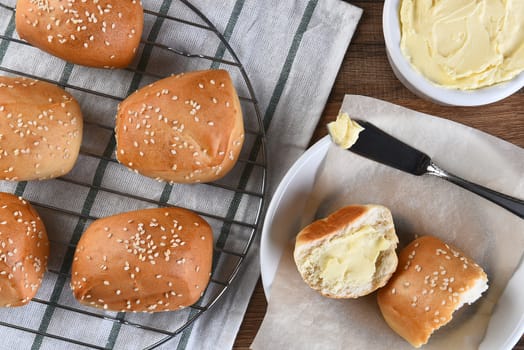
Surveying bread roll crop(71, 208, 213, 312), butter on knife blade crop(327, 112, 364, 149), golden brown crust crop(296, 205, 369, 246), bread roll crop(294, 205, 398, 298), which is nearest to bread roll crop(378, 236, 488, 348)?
bread roll crop(294, 205, 398, 298)

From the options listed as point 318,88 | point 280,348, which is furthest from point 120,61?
point 280,348

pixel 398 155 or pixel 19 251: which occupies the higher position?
pixel 398 155

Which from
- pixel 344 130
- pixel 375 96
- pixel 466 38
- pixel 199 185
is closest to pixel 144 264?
pixel 199 185

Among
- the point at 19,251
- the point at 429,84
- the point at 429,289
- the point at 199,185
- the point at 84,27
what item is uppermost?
the point at 429,84

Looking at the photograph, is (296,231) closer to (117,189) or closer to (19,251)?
(117,189)

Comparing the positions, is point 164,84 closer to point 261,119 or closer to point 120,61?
point 120,61

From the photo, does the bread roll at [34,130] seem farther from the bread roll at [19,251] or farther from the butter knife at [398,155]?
the butter knife at [398,155]

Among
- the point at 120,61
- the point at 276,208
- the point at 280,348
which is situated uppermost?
the point at 120,61
